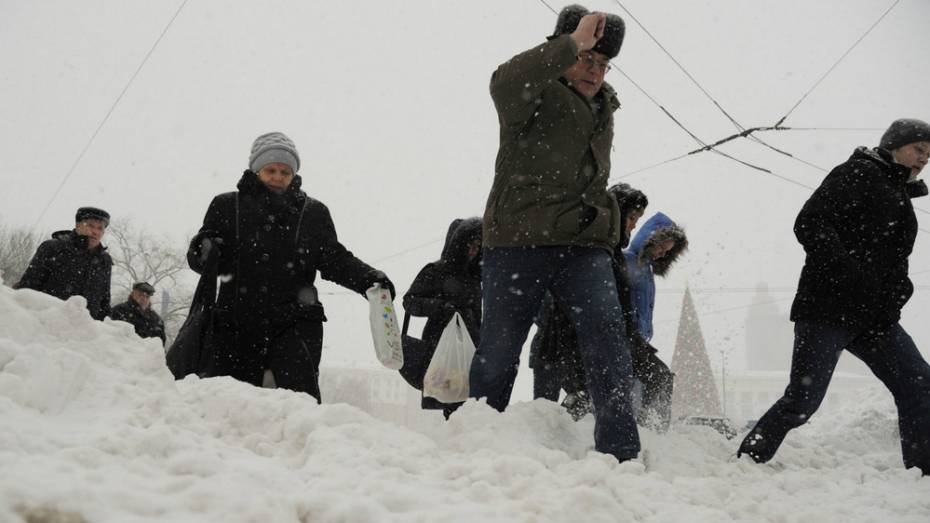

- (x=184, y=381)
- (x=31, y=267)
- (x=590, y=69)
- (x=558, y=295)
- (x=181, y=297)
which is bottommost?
(x=184, y=381)

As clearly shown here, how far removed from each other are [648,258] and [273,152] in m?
2.90

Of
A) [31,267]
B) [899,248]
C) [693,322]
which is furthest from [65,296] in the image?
[693,322]

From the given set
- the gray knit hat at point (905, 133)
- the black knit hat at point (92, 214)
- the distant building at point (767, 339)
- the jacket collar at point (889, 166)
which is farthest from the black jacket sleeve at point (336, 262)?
the distant building at point (767, 339)

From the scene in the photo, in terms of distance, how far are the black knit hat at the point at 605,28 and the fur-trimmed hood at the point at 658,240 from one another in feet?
7.76

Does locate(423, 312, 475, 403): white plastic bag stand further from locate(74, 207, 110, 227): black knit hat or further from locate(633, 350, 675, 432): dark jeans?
locate(74, 207, 110, 227): black knit hat

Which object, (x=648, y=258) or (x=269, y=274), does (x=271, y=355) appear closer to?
(x=269, y=274)

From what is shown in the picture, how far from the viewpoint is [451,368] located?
408cm

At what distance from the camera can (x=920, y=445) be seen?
12.7ft

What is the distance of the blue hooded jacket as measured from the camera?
559cm

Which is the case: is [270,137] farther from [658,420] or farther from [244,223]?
[658,420]

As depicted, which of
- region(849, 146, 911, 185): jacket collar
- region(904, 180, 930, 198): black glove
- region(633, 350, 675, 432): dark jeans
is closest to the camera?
region(849, 146, 911, 185): jacket collar

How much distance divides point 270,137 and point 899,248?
3.40 meters

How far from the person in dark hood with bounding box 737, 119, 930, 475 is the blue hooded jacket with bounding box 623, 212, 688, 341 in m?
1.52

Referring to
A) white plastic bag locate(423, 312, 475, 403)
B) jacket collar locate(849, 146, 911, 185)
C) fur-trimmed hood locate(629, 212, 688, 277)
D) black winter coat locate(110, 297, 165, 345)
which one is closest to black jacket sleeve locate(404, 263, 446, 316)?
white plastic bag locate(423, 312, 475, 403)
